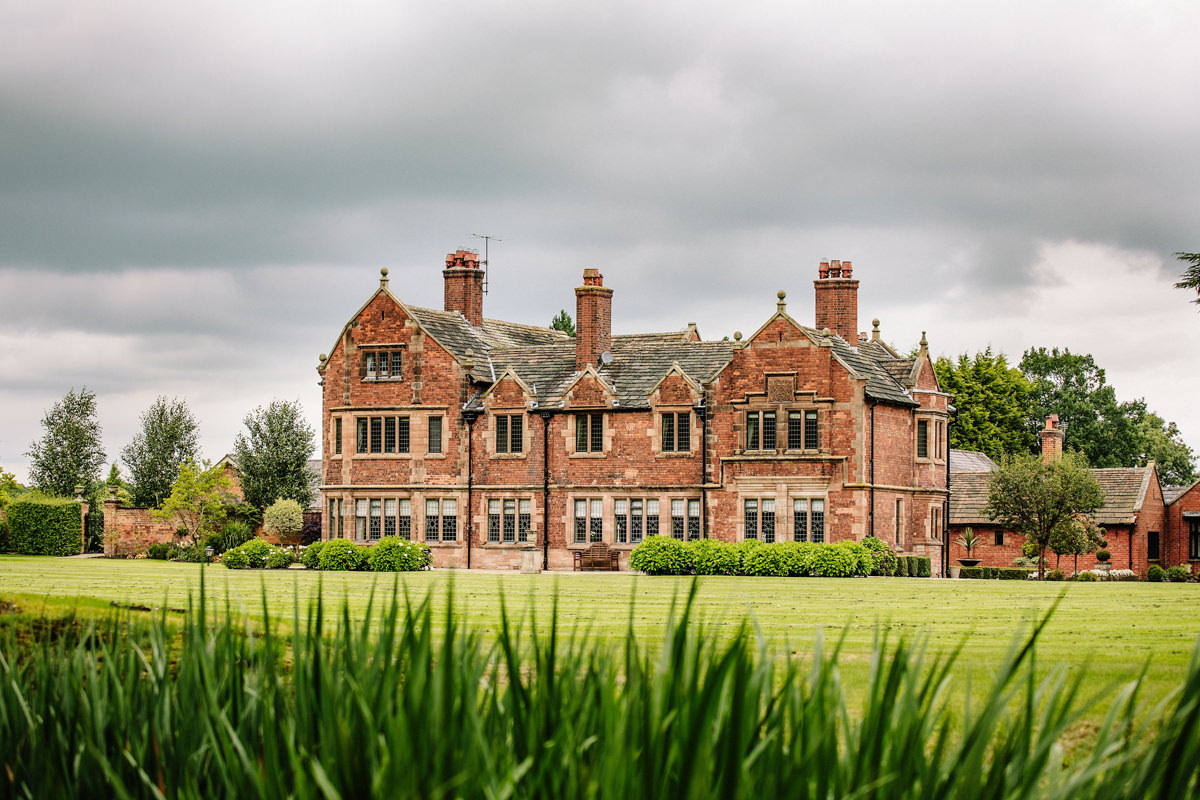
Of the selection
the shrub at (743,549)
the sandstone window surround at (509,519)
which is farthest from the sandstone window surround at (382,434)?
the shrub at (743,549)

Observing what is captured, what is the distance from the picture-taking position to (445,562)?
52.4 meters

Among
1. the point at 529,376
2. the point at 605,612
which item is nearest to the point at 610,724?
the point at 605,612

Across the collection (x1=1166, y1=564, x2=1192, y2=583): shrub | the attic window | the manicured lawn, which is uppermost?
the attic window

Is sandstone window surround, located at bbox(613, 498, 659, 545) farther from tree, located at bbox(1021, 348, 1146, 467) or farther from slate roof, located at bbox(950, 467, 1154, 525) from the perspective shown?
tree, located at bbox(1021, 348, 1146, 467)

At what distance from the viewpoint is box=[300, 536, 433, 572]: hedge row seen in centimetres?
4594

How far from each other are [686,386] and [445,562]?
11736 millimetres

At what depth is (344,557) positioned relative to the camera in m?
47.1

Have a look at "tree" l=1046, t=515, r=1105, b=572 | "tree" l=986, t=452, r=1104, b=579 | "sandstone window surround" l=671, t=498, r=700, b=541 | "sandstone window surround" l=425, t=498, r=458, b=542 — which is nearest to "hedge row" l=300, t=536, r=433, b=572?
"sandstone window surround" l=425, t=498, r=458, b=542

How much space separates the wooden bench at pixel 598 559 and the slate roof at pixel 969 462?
25885 mm

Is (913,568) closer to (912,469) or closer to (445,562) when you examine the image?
(912,469)

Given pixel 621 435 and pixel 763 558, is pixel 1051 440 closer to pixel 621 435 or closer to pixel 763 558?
pixel 621 435

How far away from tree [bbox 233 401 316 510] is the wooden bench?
22712 mm

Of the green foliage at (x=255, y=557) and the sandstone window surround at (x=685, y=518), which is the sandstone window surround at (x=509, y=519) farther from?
the green foliage at (x=255, y=557)

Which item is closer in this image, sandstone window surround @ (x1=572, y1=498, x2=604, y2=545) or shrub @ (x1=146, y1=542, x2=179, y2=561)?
sandstone window surround @ (x1=572, y1=498, x2=604, y2=545)
